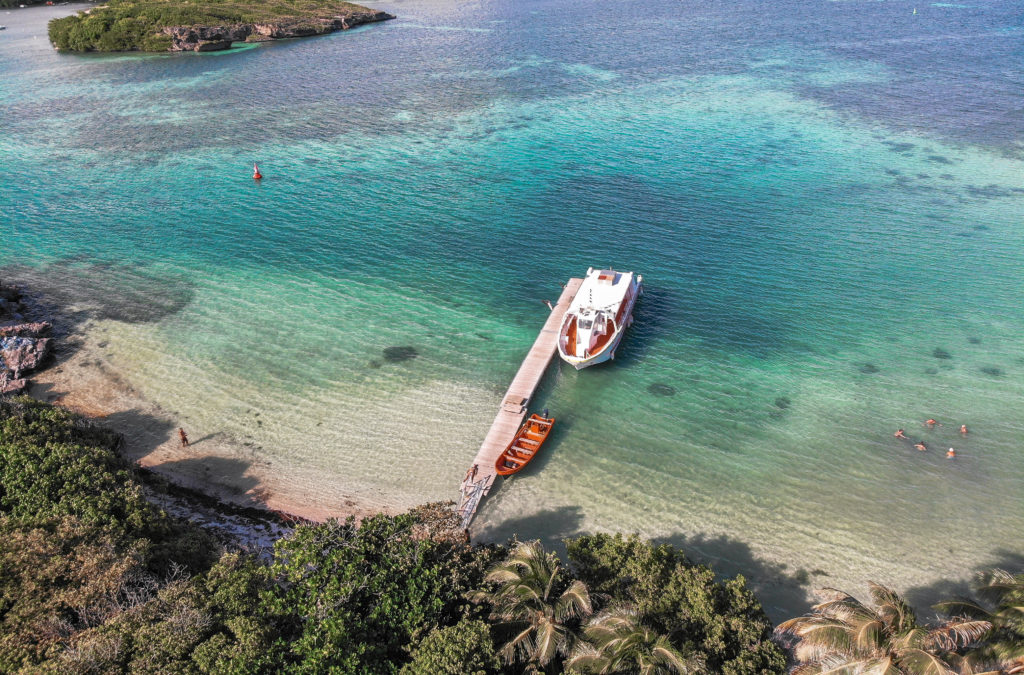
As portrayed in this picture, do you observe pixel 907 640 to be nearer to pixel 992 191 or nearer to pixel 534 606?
pixel 534 606

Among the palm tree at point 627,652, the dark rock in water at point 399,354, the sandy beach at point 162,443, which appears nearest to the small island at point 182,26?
the sandy beach at point 162,443

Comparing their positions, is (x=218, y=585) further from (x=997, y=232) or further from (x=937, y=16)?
(x=937, y=16)

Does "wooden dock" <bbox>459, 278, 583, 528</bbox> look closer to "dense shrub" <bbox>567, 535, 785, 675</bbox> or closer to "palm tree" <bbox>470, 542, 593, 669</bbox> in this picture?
"dense shrub" <bbox>567, 535, 785, 675</bbox>

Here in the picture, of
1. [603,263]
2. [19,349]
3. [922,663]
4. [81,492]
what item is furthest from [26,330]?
[922,663]

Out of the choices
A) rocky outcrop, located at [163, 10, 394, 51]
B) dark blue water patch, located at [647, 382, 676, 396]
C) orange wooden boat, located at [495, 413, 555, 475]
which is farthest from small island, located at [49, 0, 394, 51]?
dark blue water patch, located at [647, 382, 676, 396]

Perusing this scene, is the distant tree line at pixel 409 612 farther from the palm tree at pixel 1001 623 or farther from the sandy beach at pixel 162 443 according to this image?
the sandy beach at pixel 162 443
